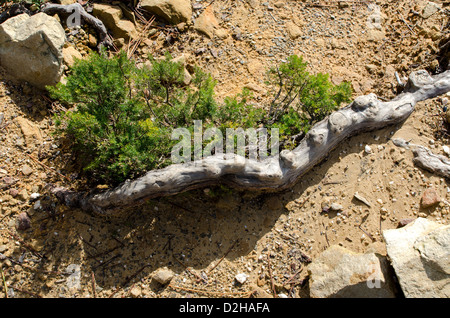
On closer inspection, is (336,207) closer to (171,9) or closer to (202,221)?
(202,221)

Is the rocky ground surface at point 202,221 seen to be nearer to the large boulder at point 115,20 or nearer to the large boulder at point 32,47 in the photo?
the large boulder at point 32,47

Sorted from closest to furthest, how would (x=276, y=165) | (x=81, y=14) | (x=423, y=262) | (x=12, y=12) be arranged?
(x=423, y=262) → (x=276, y=165) → (x=12, y=12) → (x=81, y=14)

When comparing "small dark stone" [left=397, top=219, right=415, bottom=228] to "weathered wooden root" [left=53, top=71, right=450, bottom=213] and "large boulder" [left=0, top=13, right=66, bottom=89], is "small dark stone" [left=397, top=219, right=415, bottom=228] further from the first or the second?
"large boulder" [left=0, top=13, right=66, bottom=89]

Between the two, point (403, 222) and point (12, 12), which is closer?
point (403, 222)

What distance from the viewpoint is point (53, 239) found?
12.7 ft

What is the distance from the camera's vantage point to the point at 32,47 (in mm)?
4215

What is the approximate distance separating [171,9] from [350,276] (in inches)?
174

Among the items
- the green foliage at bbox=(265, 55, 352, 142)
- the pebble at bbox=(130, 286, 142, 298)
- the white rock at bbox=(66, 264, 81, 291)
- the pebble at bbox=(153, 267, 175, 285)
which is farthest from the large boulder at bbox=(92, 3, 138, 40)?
the pebble at bbox=(130, 286, 142, 298)

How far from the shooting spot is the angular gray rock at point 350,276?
3350 mm

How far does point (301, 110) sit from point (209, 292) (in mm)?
2620

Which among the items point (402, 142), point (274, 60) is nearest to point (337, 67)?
point (274, 60)

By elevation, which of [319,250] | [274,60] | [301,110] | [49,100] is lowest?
[319,250]

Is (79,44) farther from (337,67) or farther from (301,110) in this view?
(337,67)

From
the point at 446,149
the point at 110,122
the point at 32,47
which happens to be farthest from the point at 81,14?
the point at 446,149
